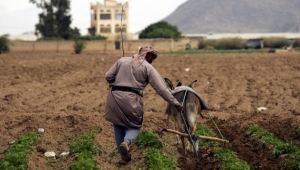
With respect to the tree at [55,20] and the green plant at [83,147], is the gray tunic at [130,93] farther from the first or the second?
the tree at [55,20]

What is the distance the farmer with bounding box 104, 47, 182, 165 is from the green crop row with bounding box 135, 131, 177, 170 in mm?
417

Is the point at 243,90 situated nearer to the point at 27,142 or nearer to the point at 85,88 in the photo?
the point at 85,88

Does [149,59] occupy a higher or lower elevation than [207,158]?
higher

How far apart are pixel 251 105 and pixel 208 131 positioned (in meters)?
6.76

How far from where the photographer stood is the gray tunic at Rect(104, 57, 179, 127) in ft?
33.1

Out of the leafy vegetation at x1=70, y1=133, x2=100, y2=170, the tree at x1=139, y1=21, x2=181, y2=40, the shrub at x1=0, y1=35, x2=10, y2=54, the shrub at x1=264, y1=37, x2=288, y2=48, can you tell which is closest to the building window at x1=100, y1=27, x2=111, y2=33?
the tree at x1=139, y1=21, x2=181, y2=40

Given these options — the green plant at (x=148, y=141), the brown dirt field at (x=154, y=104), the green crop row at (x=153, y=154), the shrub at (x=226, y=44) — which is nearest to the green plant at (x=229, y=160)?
the brown dirt field at (x=154, y=104)

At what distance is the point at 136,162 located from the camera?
34.8 ft

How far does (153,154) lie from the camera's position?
34.4ft

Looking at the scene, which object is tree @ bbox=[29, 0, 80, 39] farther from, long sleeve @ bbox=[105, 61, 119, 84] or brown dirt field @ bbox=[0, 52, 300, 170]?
long sleeve @ bbox=[105, 61, 119, 84]

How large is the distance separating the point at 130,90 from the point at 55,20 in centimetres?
7751

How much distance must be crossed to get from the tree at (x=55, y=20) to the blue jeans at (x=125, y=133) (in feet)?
248

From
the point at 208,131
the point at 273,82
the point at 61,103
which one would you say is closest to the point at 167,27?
the point at 273,82

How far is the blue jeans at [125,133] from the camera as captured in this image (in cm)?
1014
